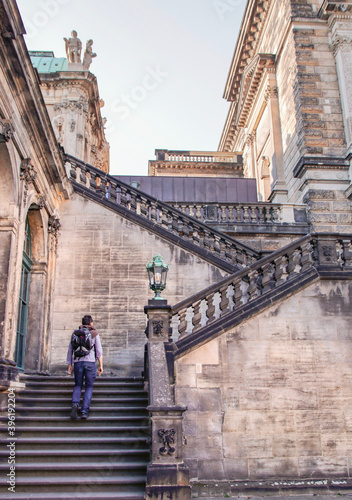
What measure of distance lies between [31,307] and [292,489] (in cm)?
730

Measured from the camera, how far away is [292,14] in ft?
74.6

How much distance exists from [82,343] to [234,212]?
37.5 feet

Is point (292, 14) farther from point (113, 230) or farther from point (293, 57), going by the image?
point (113, 230)

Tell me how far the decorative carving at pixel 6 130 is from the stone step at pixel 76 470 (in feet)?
18.8

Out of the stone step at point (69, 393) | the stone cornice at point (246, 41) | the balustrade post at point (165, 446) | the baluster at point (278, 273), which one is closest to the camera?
the balustrade post at point (165, 446)

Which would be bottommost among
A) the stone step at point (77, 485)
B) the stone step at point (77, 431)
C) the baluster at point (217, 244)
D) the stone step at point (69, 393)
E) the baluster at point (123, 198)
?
the stone step at point (77, 485)

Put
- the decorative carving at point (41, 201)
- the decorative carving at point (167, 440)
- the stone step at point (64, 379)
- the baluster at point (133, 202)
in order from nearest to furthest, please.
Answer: the decorative carving at point (167, 440) < the stone step at point (64, 379) < the decorative carving at point (41, 201) < the baluster at point (133, 202)

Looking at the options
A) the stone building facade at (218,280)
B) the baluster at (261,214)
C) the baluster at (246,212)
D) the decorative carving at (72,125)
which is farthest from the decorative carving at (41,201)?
the decorative carving at (72,125)

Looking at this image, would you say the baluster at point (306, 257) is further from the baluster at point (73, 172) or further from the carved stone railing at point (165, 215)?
the baluster at point (73, 172)

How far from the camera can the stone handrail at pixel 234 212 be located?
1920 cm

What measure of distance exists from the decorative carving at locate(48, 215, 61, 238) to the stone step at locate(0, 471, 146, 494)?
24.4 feet

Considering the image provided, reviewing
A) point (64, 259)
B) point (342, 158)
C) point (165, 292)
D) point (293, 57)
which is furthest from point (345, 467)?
point (293, 57)

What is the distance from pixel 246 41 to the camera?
98.7 feet

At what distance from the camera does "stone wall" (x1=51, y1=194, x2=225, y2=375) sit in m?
13.6
